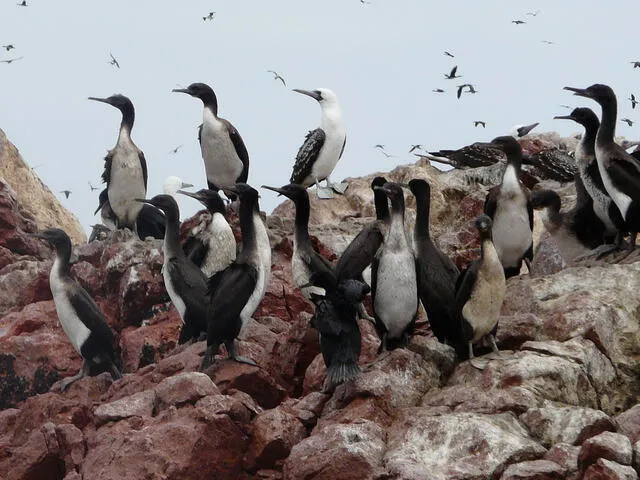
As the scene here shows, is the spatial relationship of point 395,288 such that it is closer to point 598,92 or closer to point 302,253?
point 302,253

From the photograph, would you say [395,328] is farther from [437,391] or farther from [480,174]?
[480,174]

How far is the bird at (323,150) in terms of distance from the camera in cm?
2147

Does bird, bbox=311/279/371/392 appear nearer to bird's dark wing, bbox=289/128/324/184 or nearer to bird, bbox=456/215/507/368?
bird, bbox=456/215/507/368

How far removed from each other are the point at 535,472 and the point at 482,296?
268 cm

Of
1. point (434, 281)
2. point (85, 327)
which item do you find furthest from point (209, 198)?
point (434, 281)

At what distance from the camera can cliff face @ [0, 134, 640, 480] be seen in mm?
10961

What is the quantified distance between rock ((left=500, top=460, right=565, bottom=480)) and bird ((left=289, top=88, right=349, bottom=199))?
450 inches

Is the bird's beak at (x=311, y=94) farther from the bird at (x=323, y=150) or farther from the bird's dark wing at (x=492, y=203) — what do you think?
the bird's dark wing at (x=492, y=203)

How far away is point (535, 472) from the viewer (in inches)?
408

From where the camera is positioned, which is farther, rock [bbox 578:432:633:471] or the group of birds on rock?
the group of birds on rock

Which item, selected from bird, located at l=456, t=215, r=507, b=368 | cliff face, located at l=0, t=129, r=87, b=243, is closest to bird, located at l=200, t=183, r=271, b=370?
bird, located at l=456, t=215, r=507, b=368

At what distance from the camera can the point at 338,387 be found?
40.8 feet

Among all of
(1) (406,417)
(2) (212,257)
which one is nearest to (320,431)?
(1) (406,417)

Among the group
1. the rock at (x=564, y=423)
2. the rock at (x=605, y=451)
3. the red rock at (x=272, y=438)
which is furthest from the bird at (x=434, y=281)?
the rock at (x=605, y=451)
